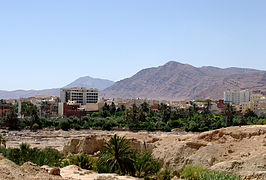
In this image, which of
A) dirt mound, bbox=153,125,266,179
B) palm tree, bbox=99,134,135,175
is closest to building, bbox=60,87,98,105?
dirt mound, bbox=153,125,266,179

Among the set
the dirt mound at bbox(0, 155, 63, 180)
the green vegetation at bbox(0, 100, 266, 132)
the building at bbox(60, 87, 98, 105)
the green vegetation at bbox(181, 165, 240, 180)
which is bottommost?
the green vegetation at bbox(0, 100, 266, 132)

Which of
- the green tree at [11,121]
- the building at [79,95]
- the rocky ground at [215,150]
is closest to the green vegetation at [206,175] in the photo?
the rocky ground at [215,150]

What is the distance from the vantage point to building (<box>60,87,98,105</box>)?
104438 millimetres

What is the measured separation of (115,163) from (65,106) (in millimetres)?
65548

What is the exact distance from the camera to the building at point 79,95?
104438 mm

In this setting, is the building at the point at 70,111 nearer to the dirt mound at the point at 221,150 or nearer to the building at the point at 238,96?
the building at the point at 238,96

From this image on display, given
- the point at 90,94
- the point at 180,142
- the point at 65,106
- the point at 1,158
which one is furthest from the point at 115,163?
the point at 90,94

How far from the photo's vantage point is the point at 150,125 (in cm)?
6297

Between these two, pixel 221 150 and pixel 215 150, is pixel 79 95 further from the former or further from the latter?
pixel 221 150

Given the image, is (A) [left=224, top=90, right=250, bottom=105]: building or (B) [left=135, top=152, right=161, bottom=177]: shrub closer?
(B) [left=135, top=152, right=161, bottom=177]: shrub

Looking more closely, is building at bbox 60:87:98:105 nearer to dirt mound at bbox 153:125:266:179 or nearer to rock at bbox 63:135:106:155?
rock at bbox 63:135:106:155

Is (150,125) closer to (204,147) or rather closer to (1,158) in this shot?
(204,147)

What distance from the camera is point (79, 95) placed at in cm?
10450

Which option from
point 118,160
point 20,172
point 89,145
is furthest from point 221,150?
point 89,145
